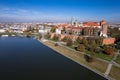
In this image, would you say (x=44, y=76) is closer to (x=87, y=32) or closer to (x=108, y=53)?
(x=108, y=53)

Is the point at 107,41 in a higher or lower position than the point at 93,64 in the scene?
higher

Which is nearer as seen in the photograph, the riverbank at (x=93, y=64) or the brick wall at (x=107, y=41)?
the riverbank at (x=93, y=64)

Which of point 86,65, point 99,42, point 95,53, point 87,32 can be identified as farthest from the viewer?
point 87,32

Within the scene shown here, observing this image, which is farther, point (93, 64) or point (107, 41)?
point (107, 41)

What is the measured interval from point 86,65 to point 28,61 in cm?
480

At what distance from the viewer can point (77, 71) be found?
13.1 meters

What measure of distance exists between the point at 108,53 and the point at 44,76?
690 cm

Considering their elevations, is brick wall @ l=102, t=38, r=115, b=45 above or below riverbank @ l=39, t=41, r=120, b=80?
above

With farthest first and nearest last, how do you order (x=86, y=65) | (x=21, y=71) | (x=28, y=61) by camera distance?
(x=28, y=61), (x=86, y=65), (x=21, y=71)

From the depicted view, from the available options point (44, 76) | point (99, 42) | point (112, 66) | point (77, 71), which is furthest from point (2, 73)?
point (99, 42)

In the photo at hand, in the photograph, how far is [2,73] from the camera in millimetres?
12031

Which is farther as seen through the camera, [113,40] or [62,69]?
[113,40]

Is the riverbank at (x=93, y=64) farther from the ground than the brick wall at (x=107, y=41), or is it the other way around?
the brick wall at (x=107, y=41)

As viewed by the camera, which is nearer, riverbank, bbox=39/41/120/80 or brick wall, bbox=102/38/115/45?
riverbank, bbox=39/41/120/80
